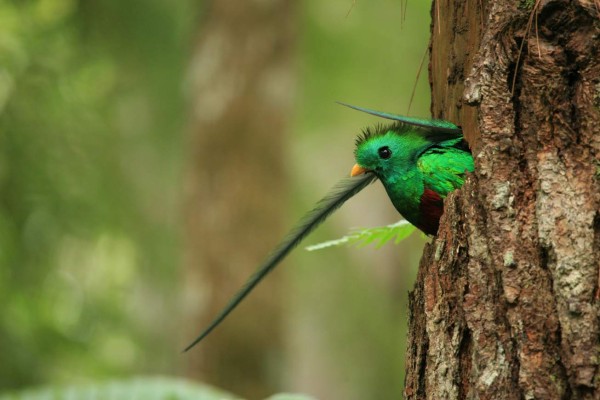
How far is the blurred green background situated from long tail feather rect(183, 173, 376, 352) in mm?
3021

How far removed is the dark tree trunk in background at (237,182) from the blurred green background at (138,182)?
0.10 ft

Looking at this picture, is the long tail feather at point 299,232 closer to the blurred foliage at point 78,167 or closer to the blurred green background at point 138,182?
the blurred green background at point 138,182

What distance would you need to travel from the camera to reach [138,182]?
9.26 meters

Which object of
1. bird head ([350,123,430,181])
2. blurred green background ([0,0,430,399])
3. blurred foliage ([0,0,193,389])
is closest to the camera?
bird head ([350,123,430,181])

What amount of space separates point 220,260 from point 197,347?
0.63 meters

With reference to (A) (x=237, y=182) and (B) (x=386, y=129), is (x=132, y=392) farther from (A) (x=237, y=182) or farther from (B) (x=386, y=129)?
(A) (x=237, y=182)

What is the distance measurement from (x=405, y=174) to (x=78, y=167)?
5.34m

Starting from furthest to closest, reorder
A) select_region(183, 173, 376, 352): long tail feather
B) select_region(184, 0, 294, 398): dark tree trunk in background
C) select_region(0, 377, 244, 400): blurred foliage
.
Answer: select_region(184, 0, 294, 398): dark tree trunk in background → select_region(0, 377, 244, 400): blurred foliage → select_region(183, 173, 376, 352): long tail feather

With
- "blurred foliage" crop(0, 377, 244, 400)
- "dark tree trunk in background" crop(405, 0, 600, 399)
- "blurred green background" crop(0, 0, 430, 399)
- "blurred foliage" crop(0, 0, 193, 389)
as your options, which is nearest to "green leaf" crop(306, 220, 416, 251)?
"dark tree trunk in background" crop(405, 0, 600, 399)

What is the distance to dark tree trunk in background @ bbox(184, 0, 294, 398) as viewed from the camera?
614cm

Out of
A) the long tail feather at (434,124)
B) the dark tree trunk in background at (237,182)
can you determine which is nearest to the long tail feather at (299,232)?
the long tail feather at (434,124)

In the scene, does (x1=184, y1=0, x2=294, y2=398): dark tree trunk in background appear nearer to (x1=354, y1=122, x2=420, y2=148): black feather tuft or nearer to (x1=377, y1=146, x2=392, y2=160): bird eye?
(x1=354, y1=122, x2=420, y2=148): black feather tuft

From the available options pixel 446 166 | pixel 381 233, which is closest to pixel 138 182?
pixel 381 233

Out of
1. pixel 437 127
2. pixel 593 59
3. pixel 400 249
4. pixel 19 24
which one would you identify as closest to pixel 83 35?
pixel 19 24
